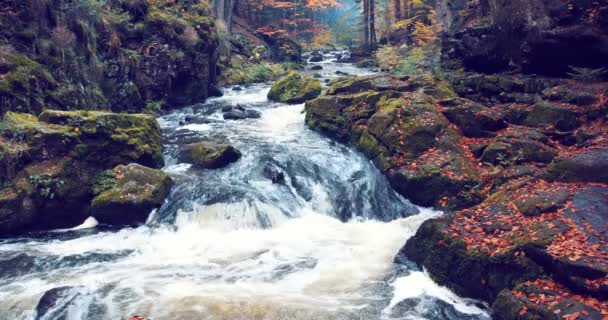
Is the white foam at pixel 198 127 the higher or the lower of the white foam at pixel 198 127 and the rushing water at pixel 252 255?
the higher

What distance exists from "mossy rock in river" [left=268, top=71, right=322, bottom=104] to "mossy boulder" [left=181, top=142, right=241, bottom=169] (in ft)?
26.4

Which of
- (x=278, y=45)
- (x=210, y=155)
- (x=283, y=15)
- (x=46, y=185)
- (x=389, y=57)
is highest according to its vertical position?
(x=283, y=15)

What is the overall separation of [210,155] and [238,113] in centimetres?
626

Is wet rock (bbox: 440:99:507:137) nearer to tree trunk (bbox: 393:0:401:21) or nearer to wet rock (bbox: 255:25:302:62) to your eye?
wet rock (bbox: 255:25:302:62)

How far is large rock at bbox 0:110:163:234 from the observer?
8820mm

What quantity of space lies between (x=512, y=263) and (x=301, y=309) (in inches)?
139

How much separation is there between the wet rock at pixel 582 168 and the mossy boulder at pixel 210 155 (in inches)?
331

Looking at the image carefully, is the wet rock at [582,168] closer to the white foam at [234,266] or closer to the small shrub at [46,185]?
the white foam at [234,266]

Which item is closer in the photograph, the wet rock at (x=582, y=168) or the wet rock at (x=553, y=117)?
the wet rock at (x=582, y=168)

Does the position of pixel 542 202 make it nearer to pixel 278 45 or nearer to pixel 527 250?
pixel 527 250

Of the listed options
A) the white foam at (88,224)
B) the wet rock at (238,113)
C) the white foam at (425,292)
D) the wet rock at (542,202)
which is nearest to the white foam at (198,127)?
the wet rock at (238,113)

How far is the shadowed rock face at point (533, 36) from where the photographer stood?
40.5 ft

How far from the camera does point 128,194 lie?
953 centimetres

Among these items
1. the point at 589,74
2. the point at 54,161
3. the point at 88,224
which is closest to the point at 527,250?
the point at 589,74
